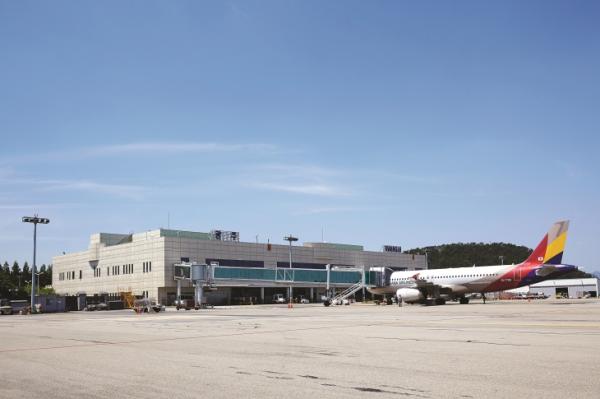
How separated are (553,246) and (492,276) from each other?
755cm

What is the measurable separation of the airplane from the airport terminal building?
27.6m

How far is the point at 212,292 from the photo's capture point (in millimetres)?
104125

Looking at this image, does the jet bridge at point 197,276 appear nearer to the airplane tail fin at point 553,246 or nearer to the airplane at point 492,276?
the airplane at point 492,276

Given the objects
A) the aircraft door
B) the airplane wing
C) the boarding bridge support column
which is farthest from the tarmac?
the boarding bridge support column

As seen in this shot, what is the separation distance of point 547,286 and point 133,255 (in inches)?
3700

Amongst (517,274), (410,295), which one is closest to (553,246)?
(517,274)

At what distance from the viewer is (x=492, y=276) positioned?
66.8m

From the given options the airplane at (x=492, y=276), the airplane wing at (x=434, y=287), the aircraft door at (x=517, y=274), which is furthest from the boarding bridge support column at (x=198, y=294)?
the aircraft door at (x=517, y=274)

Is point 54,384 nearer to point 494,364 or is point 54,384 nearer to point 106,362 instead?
point 106,362

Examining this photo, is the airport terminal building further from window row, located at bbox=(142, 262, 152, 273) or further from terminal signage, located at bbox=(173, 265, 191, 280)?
terminal signage, located at bbox=(173, 265, 191, 280)

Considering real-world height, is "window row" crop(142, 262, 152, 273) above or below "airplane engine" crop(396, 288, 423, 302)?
above

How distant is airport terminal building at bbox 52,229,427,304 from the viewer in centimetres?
10362

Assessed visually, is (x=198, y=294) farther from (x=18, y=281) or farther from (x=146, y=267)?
(x=18, y=281)

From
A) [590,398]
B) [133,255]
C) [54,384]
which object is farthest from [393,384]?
[133,255]
